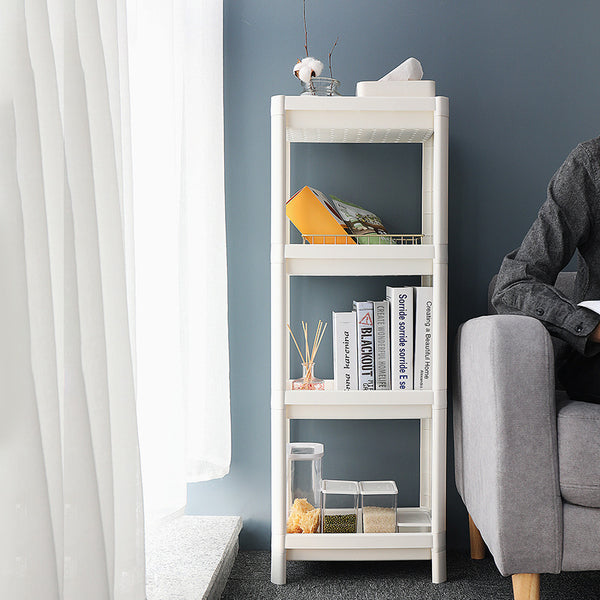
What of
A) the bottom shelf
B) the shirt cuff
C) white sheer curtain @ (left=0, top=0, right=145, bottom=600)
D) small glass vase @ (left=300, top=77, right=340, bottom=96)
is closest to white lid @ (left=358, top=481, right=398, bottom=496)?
the bottom shelf

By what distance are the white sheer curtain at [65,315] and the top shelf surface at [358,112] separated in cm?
80

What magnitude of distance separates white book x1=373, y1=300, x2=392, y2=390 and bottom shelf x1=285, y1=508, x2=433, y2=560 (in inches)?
15.0

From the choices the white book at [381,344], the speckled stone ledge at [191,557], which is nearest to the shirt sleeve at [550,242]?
the white book at [381,344]

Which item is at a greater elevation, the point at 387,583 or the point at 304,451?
the point at 304,451

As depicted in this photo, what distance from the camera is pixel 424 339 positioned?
1.61 m

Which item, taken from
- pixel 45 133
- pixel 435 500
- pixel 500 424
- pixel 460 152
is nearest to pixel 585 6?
pixel 460 152

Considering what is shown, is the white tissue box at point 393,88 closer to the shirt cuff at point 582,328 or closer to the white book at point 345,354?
the white book at point 345,354

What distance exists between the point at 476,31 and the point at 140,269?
1328 mm

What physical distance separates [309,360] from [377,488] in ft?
1.37

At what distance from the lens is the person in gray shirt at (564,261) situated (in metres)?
1.37

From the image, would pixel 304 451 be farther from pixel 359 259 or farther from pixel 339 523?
pixel 359 259

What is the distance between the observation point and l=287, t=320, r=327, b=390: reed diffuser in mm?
1660

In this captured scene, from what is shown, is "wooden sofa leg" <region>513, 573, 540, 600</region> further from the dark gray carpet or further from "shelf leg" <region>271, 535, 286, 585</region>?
"shelf leg" <region>271, 535, 286, 585</region>

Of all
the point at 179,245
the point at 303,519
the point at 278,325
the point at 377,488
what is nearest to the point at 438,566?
the point at 377,488
